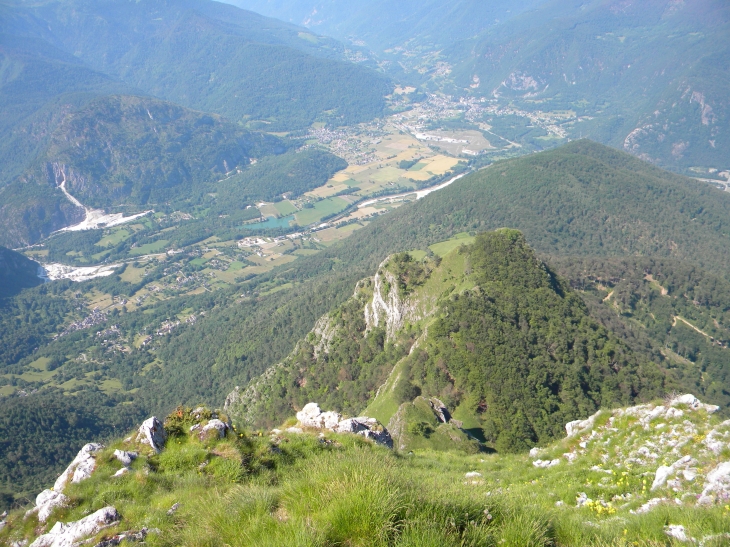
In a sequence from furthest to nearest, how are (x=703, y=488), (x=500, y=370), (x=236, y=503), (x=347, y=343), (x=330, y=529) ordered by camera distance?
(x=347, y=343), (x=500, y=370), (x=703, y=488), (x=236, y=503), (x=330, y=529)

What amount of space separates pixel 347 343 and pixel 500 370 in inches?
1731

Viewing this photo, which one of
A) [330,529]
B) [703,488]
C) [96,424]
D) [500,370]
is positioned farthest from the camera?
[96,424]

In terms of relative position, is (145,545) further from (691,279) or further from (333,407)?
(691,279)

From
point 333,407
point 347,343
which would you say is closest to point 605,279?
point 347,343

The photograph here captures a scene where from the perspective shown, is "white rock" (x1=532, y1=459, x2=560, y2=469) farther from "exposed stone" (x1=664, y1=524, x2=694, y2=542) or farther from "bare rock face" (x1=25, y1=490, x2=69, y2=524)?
"bare rock face" (x1=25, y1=490, x2=69, y2=524)

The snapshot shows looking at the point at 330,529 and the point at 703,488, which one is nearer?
the point at 330,529

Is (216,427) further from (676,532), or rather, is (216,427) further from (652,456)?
→ (652,456)

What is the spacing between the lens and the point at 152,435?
2323cm

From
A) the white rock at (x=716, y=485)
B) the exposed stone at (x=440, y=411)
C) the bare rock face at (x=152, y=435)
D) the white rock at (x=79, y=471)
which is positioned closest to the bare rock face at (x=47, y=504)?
the white rock at (x=79, y=471)

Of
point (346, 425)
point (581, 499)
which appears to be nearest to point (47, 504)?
point (346, 425)

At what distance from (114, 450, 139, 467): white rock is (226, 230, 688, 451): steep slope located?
150 ft

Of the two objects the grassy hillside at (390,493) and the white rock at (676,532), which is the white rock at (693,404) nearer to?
the grassy hillside at (390,493)

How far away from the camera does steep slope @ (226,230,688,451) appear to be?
218 ft

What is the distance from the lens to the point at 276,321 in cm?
16575
